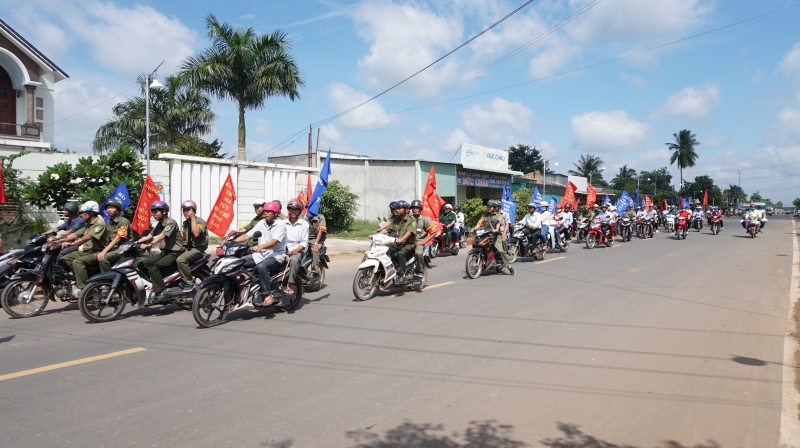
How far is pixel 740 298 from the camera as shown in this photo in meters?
9.84

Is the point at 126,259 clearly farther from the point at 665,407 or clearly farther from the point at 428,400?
the point at 665,407

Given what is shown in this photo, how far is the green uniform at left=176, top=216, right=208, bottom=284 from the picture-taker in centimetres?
790

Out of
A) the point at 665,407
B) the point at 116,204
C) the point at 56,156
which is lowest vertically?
the point at 665,407

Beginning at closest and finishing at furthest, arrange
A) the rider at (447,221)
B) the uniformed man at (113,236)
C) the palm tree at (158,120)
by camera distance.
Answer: the uniformed man at (113,236)
the rider at (447,221)
the palm tree at (158,120)

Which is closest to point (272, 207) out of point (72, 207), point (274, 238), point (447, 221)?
point (274, 238)

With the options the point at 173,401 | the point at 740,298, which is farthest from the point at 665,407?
the point at 740,298

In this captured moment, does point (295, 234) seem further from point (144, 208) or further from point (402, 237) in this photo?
point (144, 208)

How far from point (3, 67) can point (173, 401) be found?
Result: 27163mm

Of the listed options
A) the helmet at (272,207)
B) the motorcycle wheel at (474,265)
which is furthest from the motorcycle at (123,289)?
the motorcycle wheel at (474,265)

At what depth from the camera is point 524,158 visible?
70.5m

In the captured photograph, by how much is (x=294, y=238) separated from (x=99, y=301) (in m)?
2.72

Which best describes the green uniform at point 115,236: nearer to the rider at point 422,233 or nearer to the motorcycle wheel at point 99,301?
the motorcycle wheel at point 99,301

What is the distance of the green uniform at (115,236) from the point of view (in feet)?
27.1

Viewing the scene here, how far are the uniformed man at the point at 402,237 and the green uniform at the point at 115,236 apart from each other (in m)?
4.17
